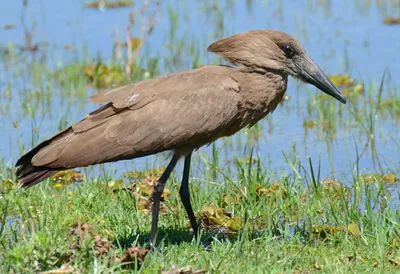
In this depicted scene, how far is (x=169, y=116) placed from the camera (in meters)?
6.38

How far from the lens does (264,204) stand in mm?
7219

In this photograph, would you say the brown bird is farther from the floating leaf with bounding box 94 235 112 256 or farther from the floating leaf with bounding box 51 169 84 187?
the floating leaf with bounding box 51 169 84 187

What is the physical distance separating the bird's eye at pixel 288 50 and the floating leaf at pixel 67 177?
7.16 feet

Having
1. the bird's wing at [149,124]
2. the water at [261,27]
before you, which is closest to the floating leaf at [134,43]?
the water at [261,27]

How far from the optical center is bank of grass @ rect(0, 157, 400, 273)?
5.80 metres

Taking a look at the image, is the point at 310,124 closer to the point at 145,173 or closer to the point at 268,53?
the point at 145,173

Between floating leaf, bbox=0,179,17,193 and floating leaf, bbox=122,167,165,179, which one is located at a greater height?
floating leaf, bbox=0,179,17,193

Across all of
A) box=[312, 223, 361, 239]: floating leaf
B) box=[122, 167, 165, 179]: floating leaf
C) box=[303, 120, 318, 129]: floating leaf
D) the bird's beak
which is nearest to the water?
box=[303, 120, 318, 129]: floating leaf

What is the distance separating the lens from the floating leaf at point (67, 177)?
8.06 metres

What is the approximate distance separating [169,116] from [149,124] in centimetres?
13

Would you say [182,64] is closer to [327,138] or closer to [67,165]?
[327,138]

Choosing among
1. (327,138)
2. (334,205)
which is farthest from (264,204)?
(327,138)

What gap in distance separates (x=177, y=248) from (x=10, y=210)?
1.42m

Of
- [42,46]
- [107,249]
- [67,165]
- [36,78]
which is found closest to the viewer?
[107,249]
